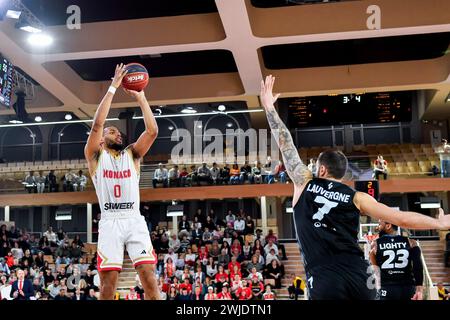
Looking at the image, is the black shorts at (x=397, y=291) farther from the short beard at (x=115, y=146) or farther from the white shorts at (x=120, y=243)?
the short beard at (x=115, y=146)

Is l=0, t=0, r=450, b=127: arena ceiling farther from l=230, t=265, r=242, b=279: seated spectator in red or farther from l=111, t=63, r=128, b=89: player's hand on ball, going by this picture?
l=111, t=63, r=128, b=89: player's hand on ball

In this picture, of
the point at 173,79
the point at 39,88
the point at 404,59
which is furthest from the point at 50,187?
the point at 404,59

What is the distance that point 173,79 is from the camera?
1847 cm

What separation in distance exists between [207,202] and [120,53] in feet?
37.2

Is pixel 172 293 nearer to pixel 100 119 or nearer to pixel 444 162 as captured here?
pixel 100 119

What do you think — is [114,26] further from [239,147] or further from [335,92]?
[239,147]

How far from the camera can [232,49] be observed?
15.0 m

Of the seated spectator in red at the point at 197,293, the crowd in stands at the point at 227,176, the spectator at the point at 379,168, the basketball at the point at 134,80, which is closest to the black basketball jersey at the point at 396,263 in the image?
the basketball at the point at 134,80

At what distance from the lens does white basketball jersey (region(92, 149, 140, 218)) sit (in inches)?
196

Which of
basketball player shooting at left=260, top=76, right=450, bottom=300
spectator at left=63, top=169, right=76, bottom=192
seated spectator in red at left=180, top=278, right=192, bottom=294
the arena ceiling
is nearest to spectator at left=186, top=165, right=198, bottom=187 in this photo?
the arena ceiling

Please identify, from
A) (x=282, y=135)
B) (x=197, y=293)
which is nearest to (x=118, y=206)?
(x=282, y=135)

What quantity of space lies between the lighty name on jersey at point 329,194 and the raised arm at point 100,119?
6.92ft

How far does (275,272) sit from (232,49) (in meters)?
6.18

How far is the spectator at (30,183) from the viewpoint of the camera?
2133 cm
